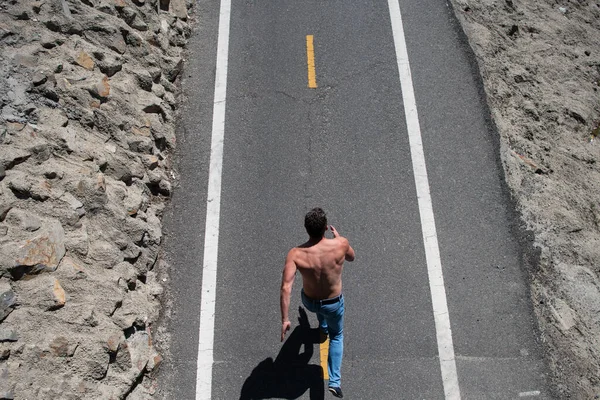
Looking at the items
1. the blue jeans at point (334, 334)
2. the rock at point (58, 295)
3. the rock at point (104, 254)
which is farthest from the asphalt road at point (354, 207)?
the rock at point (58, 295)

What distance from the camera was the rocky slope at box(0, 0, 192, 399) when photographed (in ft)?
19.4

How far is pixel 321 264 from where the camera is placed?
6027 millimetres

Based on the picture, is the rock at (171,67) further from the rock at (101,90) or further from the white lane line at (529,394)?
the white lane line at (529,394)

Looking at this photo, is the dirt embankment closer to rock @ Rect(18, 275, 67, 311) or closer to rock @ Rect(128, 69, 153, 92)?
rock @ Rect(128, 69, 153, 92)

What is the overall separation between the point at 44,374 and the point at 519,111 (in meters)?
7.17

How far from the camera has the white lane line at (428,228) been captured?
6.84m

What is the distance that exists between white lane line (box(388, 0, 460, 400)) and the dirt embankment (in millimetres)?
1103

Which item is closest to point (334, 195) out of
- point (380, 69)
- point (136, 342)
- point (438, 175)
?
point (438, 175)

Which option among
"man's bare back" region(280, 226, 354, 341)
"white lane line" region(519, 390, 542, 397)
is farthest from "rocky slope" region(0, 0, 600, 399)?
"man's bare back" region(280, 226, 354, 341)

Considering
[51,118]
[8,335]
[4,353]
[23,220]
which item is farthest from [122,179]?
[4,353]

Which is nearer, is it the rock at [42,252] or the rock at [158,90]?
the rock at [42,252]

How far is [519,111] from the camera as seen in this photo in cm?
902

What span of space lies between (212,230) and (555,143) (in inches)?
199

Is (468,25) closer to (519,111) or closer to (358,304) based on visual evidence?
(519,111)
